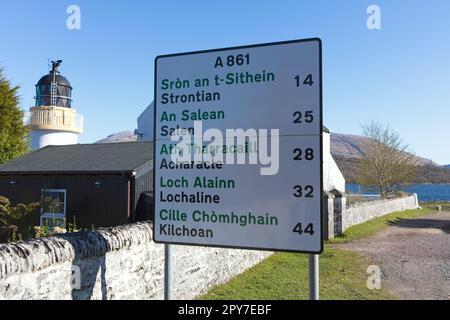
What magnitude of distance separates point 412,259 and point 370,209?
14.8 m

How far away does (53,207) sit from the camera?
17.7 meters

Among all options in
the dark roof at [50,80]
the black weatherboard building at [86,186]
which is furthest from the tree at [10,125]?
the dark roof at [50,80]

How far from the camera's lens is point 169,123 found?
12.0 feet

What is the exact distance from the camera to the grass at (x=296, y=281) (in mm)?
7840

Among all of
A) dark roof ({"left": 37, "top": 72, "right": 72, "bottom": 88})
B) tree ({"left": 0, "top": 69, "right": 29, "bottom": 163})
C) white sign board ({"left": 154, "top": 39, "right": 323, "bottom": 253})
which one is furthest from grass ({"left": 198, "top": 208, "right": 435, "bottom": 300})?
dark roof ({"left": 37, "top": 72, "right": 72, "bottom": 88})

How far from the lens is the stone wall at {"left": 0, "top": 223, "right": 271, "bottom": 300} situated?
3988mm

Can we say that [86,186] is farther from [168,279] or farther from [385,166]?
[385,166]

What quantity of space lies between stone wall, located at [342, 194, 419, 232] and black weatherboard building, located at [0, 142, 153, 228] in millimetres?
10385

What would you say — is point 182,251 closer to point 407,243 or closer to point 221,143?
point 221,143

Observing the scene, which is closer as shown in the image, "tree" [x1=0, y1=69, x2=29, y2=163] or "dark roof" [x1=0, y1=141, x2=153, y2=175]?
"dark roof" [x1=0, y1=141, x2=153, y2=175]

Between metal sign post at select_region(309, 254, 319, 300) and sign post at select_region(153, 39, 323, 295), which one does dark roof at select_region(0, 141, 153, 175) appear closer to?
sign post at select_region(153, 39, 323, 295)

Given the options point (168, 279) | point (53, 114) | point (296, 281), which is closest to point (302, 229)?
point (168, 279)
